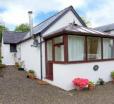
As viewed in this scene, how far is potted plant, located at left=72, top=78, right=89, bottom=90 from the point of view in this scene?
9.67m

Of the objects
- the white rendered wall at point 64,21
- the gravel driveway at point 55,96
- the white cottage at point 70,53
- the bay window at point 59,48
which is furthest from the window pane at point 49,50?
the gravel driveway at point 55,96

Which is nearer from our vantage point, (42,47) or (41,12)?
(42,47)

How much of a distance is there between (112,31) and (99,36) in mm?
18518

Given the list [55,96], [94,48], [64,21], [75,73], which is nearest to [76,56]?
[75,73]

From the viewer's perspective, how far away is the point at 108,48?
1264 cm

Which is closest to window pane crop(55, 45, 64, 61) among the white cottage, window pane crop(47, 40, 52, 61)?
the white cottage

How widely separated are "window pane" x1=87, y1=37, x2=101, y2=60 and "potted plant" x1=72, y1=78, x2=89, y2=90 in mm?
1935

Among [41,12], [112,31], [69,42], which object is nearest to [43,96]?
[69,42]

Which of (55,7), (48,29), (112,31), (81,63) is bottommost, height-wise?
(81,63)

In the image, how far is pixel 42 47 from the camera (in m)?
12.8

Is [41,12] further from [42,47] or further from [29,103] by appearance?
[29,103]

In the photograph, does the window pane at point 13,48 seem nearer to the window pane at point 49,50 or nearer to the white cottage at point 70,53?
the white cottage at point 70,53

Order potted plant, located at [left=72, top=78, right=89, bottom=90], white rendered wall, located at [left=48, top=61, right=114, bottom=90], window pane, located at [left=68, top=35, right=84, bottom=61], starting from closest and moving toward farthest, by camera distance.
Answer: potted plant, located at [left=72, top=78, right=89, bottom=90], white rendered wall, located at [left=48, top=61, right=114, bottom=90], window pane, located at [left=68, top=35, right=84, bottom=61]

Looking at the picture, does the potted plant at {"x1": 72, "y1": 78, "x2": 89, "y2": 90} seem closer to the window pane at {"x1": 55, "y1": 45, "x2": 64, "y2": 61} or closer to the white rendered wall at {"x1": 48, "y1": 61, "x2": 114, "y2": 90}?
the white rendered wall at {"x1": 48, "y1": 61, "x2": 114, "y2": 90}
